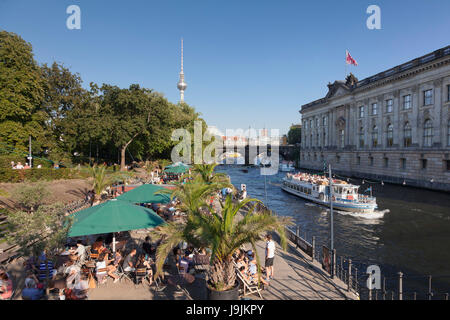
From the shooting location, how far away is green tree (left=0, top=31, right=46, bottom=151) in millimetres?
34656

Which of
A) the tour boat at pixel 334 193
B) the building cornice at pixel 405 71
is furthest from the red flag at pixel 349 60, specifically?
the tour boat at pixel 334 193

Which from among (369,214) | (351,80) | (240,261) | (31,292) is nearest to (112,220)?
(31,292)

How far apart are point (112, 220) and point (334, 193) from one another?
1113 inches

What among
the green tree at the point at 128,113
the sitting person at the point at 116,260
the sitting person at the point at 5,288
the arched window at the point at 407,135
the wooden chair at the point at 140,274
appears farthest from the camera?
the arched window at the point at 407,135

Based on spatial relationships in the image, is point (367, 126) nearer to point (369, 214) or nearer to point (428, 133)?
point (428, 133)

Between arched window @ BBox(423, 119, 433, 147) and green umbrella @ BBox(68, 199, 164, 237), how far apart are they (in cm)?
5096

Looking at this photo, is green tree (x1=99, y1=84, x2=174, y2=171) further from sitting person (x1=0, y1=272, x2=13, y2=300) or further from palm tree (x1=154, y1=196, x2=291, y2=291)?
palm tree (x1=154, y1=196, x2=291, y2=291)

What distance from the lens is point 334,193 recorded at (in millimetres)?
32812

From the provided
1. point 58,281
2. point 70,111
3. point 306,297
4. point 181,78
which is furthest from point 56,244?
point 181,78

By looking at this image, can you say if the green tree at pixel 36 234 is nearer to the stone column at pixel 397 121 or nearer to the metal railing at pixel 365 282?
the metal railing at pixel 365 282

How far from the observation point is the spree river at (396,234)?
16250mm

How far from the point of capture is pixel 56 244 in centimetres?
942

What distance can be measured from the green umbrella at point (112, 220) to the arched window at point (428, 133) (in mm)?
50956
